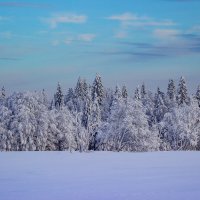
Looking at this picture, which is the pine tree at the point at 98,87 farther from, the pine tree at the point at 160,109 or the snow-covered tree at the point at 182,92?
the snow-covered tree at the point at 182,92

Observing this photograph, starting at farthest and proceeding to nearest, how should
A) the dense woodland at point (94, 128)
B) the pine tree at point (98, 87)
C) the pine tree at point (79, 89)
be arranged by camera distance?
the pine tree at point (79, 89) < the pine tree at point (98, 87) < the dense woodland at point (94, 128)

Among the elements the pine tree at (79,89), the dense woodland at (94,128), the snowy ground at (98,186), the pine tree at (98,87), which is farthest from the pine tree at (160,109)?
the snowy ground at (98,186)

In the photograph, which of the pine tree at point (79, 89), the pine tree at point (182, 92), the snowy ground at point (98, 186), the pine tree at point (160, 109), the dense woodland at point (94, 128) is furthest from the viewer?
the pine tree at point (79, 89)

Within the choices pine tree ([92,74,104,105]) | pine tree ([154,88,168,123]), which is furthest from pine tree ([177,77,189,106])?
pine tree ([92,74,104,105])

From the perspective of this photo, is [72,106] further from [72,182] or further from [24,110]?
[72,182]

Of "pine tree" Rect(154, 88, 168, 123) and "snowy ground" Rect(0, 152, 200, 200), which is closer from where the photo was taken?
"snowy ground" Rect(0, 152, 200, 200)

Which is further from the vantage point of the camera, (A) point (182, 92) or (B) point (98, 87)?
(A) point (182, 92)

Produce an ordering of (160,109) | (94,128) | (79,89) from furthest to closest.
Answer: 1. (79,89)
2. (160,109)
3. (94,128)

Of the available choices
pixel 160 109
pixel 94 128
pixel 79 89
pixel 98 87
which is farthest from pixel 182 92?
pixel 94 128

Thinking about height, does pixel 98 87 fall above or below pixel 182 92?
above

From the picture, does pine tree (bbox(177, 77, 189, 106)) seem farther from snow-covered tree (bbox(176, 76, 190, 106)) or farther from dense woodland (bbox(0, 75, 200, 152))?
dense woodland (bbox(0, 75, 200, 152))

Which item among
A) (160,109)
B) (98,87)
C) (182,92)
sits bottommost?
(160,109)

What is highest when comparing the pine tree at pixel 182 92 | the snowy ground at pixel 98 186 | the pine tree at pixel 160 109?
the pine tree at pixel 182 92

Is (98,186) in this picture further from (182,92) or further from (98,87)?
(182,92)
